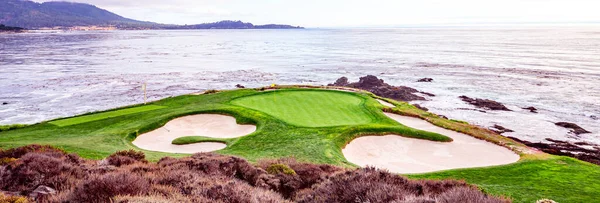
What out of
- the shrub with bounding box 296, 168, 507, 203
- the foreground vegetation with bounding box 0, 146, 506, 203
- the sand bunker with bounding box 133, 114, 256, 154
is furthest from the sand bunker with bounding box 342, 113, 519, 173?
the shrub with bounding box 296, 168, 507, 203

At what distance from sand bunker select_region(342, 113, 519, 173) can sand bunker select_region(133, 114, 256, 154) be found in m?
5.22

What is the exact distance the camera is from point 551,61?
248ft

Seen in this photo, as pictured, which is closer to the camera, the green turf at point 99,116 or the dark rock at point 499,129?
the green turf at point 99,116

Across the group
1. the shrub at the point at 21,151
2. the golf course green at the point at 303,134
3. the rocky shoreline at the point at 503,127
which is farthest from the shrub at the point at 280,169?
the rocky shoreline at the point at 503,127

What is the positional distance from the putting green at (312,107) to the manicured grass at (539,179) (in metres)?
6.91

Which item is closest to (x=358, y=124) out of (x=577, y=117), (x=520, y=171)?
(x=520, y=171)

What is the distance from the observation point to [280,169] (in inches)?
386

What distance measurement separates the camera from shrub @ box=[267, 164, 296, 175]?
964cm

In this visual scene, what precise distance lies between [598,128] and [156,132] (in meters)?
31.0

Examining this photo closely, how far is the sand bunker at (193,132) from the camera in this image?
16.3 m

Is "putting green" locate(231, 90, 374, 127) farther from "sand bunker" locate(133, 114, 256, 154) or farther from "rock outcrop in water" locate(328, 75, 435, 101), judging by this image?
"rock outcrop in water" locate(328, 75, 435, 101)

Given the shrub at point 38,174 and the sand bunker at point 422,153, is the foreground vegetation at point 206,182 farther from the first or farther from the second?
the sand bunker at point 422,153

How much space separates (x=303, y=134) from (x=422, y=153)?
16.0 ft

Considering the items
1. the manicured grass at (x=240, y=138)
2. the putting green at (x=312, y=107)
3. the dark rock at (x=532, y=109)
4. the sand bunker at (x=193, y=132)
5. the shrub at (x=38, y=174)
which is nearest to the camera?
the shrub at (x=38, y=174)
